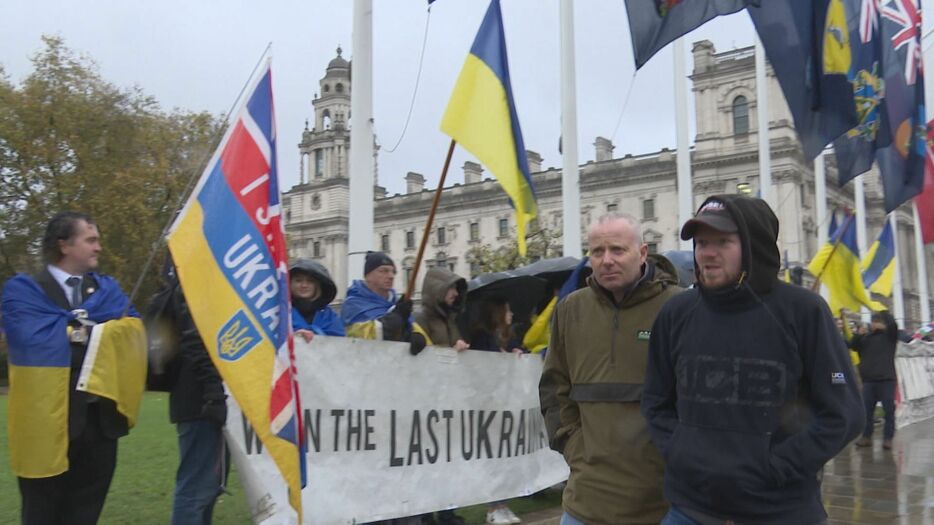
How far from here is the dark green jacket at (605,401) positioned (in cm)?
318

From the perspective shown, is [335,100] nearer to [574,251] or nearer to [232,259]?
[574,251]

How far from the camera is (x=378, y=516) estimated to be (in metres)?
5.37

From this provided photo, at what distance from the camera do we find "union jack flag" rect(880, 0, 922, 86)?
1227 centimetres

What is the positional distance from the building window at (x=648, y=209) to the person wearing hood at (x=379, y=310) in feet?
207

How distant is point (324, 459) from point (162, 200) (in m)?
31.5

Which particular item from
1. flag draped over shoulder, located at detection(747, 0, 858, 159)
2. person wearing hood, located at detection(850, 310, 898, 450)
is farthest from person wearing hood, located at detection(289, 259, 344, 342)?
person wearing hood, located at detection(850, 310, 898, 450)

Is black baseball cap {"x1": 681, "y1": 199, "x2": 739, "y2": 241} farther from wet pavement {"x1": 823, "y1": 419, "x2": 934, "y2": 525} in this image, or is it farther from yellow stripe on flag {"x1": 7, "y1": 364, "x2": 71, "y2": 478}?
wet pavement {"x1": 823, "y1": 419, "x2": 934, "y2": 525}

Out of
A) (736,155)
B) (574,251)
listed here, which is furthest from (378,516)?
(736,155)

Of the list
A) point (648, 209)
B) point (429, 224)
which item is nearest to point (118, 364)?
point (429, 224)

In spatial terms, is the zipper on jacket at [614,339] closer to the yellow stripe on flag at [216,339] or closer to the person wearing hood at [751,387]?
the person wearing hood at [751,387]

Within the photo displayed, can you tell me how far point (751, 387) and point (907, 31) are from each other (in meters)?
11.9

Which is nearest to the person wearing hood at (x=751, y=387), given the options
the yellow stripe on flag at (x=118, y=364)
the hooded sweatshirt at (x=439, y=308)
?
the yellow stripe on flag at (x=118, y=364)

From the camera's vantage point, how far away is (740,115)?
58.6 m

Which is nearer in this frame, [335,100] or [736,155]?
[736,155]
